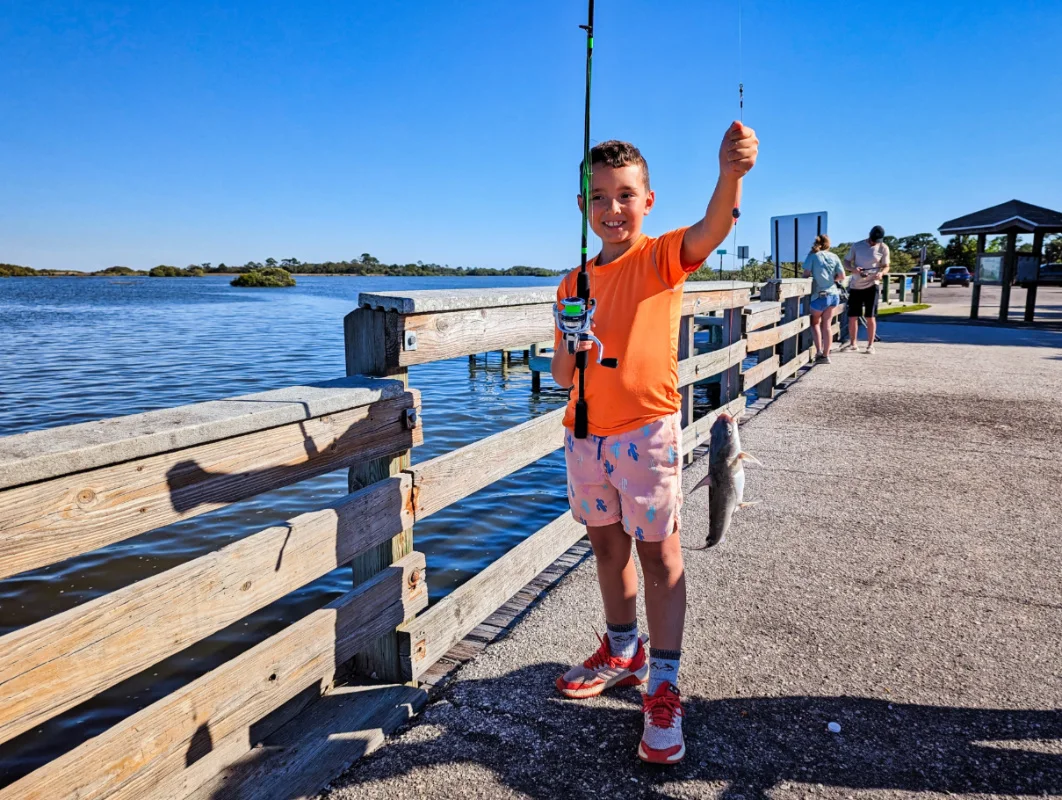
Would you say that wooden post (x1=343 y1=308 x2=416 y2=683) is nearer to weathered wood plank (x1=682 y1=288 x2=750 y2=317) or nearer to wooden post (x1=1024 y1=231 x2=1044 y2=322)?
weathered wood plank (x1=682 y1=288 x2=750 y2=317)

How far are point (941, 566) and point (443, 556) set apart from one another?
14.6 ft

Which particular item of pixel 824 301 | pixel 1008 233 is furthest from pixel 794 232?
pixel 824 301

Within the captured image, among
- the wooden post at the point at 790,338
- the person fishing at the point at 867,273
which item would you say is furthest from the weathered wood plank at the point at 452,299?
the person fishing at the point at 867,273

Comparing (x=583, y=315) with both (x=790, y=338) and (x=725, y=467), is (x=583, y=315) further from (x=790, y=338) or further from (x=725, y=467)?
(x=790, y=338)

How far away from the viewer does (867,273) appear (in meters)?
12.6

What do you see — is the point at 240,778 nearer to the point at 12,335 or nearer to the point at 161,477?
the point at 161,477

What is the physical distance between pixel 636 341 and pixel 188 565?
5.14 feet

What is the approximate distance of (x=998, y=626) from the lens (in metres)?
3.40

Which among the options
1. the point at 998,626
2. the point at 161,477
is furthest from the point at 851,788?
the point at 161,477

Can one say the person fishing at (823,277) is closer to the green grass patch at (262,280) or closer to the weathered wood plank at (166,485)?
the weathered wood plank at (166,485)

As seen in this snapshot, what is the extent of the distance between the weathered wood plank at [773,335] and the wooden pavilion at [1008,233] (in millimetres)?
12809

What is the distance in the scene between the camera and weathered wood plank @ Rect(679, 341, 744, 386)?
5.70m

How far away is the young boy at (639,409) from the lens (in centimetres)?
255

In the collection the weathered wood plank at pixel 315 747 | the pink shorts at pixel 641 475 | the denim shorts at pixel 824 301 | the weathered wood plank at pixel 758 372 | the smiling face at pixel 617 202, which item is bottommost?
the weathered wood plank at pixel 315 747
